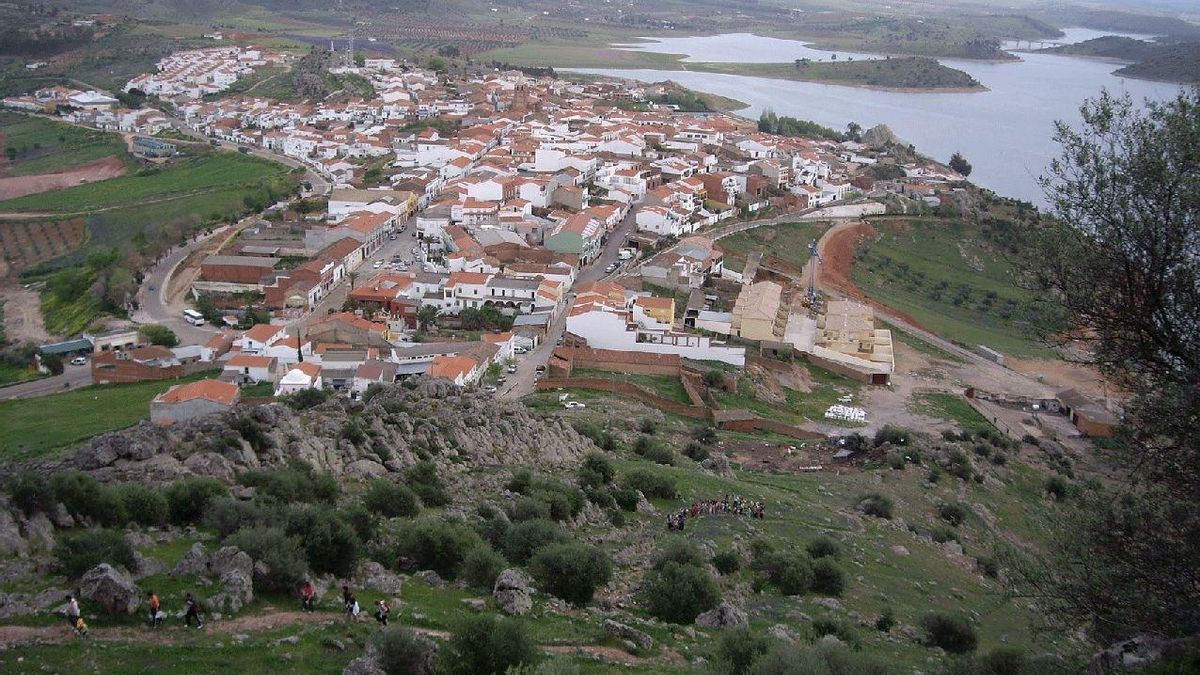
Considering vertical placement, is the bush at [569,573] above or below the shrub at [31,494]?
below

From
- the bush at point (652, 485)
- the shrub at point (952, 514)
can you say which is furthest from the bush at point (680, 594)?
the shrub at point (952, 514)

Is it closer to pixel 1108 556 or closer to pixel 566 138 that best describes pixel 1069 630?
pixel 1108 556

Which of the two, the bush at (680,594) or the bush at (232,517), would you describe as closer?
the bush at (232,517)

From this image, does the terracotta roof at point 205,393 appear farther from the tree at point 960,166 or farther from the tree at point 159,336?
the tree at point 960,166

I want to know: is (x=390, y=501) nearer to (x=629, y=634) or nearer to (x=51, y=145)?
(x=629, y=634)

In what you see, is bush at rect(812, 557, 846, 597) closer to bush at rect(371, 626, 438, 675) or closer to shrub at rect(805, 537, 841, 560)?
shrub at rect(805, 537, 841, 560)

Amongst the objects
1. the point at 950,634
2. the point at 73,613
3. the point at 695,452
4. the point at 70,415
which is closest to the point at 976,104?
the point at 695,452
